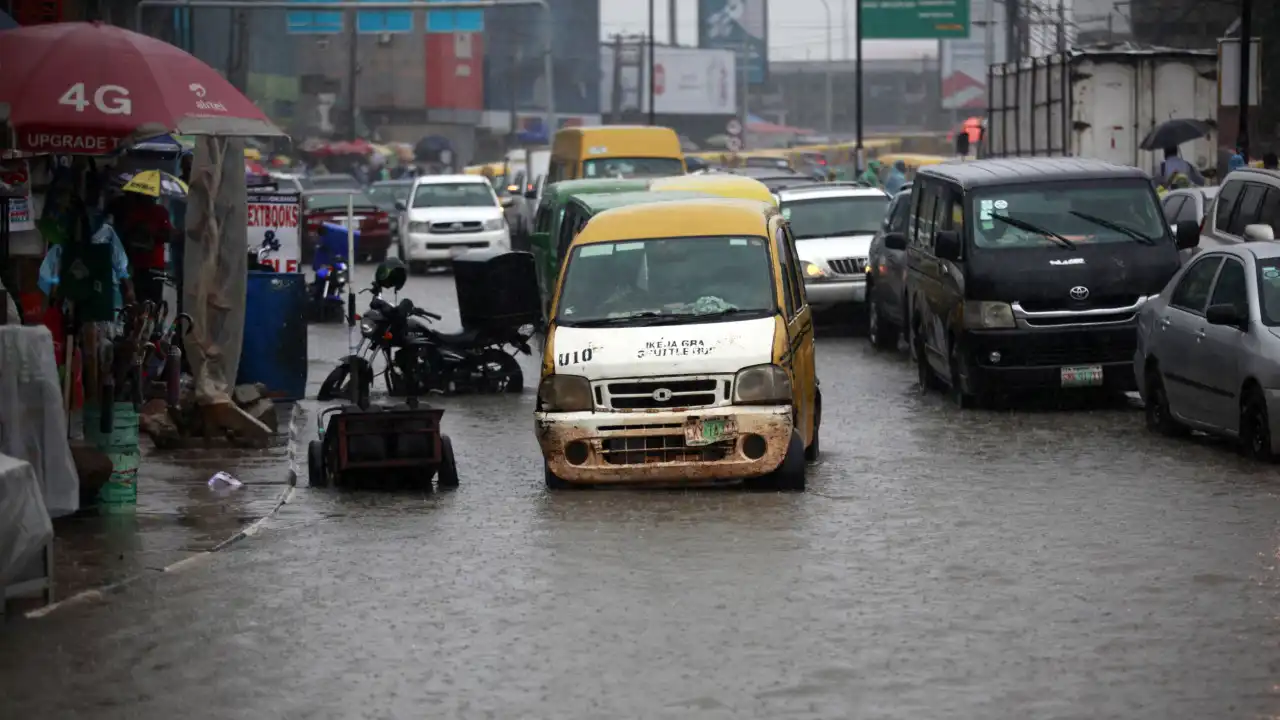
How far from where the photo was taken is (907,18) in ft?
198

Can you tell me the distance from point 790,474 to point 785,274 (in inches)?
65.5

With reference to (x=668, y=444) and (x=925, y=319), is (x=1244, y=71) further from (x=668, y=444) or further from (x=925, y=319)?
(x=668, y=444)

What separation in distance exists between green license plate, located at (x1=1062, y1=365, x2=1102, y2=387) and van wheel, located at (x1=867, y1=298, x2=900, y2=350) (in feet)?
21.2

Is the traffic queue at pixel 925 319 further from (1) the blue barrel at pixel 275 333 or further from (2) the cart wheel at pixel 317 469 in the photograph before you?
(1) the blue barrel at pixel 275 333

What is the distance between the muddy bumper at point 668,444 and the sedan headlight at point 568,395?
0.05 metres

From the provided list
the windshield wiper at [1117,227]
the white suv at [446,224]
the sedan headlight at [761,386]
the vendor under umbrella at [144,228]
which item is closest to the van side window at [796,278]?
the sedan headlight at [761,386]

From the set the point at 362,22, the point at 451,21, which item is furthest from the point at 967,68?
the point at 451,21

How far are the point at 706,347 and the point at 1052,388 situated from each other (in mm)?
5411

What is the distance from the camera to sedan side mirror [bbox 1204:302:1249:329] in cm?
1468

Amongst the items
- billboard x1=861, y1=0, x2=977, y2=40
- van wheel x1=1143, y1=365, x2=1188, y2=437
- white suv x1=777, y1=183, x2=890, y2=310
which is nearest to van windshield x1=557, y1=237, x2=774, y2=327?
van wheel x1=1143, y1=365, x2=1188, y2=437

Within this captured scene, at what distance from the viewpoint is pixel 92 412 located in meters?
13.2

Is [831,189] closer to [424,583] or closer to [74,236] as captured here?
[74,236]

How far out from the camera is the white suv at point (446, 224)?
40.5 meters

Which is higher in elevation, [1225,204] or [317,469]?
[1225,204]
